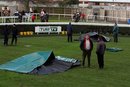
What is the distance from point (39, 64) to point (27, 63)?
61 cm

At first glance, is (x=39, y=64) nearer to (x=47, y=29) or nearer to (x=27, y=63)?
(x=27, y=63)

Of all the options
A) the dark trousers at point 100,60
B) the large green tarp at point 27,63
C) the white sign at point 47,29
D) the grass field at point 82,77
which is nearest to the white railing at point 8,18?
the white sign at point 47,29

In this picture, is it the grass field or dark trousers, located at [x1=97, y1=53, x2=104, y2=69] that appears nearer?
the grass field

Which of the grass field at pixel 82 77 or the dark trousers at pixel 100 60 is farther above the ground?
the dark trousers at pixel 100 60

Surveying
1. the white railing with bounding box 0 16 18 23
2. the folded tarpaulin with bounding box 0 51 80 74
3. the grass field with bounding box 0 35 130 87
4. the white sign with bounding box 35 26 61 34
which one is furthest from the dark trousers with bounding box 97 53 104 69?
the white sign with bounding box 35 26 61 34

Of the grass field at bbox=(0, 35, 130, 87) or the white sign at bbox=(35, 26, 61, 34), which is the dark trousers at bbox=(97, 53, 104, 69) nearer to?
the grass field at bbox=(0, 35, 130, 87)

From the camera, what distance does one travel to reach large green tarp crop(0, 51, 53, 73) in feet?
65.9

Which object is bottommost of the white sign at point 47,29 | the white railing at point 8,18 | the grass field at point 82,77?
the grass field at point 82,77

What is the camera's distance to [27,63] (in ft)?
67.8

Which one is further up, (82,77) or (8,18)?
(8,18)

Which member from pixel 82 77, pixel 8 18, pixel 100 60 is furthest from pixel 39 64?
pixel 8 18

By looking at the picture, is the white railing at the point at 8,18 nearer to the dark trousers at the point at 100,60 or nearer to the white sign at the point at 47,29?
the white sign at the point at 47,29

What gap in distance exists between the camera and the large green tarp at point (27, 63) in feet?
65.9

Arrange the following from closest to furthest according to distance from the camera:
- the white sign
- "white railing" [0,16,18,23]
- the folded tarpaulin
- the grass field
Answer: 1. the grass field
2. the folded tarpaulin
3. "white railing" [0,16,18,23]
4. the white sign
